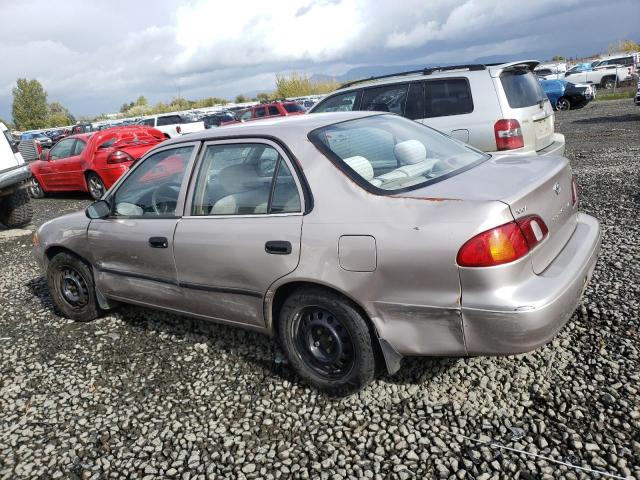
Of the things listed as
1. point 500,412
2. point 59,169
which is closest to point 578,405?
point 500,412

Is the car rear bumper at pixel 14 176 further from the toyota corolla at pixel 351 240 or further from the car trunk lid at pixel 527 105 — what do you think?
the car trunk lid at pixel 527 105

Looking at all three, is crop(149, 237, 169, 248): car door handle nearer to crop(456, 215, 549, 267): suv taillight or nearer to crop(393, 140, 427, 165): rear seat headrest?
crop(393, 140, 427, 165): rear seat headrest

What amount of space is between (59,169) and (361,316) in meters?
11.1

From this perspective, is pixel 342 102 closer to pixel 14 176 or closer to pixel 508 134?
pixel 508 134

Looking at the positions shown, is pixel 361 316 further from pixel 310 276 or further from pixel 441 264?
pixel 441 264

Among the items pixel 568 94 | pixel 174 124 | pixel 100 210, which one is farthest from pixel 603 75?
pixel 100 210

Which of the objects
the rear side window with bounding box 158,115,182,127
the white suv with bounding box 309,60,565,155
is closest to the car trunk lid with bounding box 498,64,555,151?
the white suv with bounding box 309,60,565,155

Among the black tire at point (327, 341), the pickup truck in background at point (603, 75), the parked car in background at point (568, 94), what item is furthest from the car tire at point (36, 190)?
the pickup truck in background at point (603, 75)

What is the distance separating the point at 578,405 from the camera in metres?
2.75

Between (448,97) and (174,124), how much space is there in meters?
15.9

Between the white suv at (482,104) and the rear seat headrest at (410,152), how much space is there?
10.9ft

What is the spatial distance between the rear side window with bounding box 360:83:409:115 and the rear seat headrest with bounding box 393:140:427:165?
13.1ft

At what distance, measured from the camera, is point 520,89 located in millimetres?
6602

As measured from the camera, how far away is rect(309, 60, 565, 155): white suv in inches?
249
